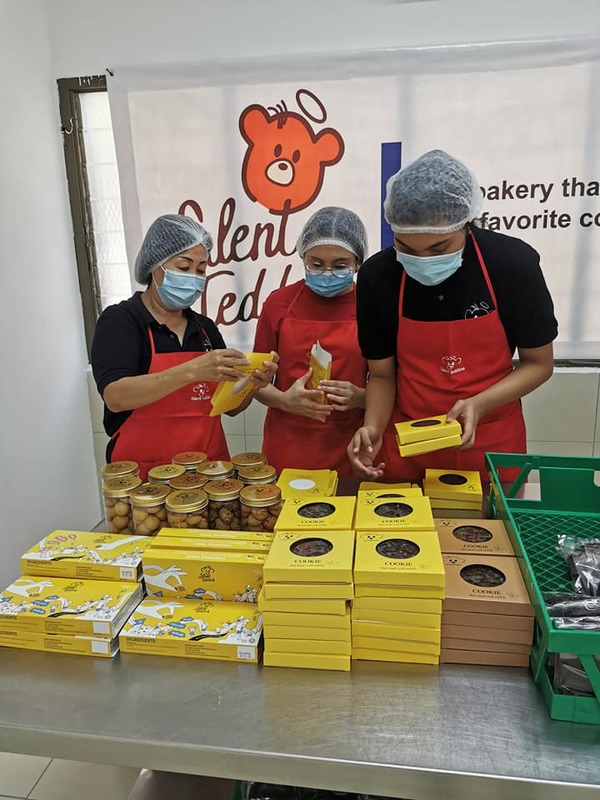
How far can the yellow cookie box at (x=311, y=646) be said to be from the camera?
101cm

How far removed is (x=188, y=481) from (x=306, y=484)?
272mm

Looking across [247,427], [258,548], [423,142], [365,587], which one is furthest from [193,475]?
[423,142]

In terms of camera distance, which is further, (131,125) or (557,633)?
(131,125)

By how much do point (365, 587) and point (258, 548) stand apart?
0.81 feet

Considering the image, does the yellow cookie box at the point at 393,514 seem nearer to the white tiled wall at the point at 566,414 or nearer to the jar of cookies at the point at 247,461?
the jar of cookies at the point at 247,461

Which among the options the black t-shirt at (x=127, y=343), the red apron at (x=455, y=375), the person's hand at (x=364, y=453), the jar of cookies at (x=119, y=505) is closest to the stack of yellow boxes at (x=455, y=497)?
the person's hand at (x=364, y=453)

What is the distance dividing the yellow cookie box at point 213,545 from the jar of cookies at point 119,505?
22 cm

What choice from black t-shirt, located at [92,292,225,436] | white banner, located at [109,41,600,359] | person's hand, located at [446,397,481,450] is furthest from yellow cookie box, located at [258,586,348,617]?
white banner, located at [109,41,600,359]

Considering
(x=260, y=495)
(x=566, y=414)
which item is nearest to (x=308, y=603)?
(x=260, y=495)

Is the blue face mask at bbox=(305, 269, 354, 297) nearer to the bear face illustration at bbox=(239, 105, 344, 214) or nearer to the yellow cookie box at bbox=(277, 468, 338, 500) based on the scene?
the yellow cookie box at bbox=(277, 468, 338, 500)

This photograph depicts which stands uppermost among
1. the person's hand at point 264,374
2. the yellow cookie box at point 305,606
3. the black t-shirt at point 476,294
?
the black t-shirt at point 476,294

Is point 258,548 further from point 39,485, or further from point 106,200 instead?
point 106,200

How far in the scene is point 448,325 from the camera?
66.9 inches

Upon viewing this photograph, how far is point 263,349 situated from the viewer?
218 centimetres
